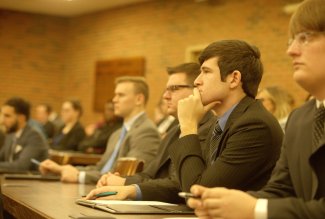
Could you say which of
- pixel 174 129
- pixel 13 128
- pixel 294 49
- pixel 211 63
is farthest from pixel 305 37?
pixel 13 128

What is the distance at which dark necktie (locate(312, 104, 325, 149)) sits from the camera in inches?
65.9

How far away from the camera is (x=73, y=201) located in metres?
2.46

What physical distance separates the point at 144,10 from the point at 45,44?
9.32 feet

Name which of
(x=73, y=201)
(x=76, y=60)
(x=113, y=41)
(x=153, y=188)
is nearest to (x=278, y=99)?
(x=153, y=188)

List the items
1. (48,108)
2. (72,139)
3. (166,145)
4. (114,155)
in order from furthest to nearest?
(48,108) → (72,139) → (114,155) → (166,145)

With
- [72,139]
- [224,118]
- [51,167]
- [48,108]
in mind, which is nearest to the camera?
[224,118]

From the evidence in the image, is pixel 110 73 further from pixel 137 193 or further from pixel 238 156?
pixel 238 156

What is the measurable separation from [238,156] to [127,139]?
6.44 feet

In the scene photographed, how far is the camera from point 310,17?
1.63 metres

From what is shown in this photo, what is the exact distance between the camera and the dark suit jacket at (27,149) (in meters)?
4.99

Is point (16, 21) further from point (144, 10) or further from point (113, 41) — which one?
point (144, 10)

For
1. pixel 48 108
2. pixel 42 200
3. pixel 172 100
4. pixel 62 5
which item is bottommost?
pixel 42 200

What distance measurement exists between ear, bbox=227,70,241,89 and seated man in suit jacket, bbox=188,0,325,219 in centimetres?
60

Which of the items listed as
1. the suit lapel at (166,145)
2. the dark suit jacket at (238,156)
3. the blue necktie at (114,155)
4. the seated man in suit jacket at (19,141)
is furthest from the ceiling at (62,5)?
the dark suit jacket at (238,156)
